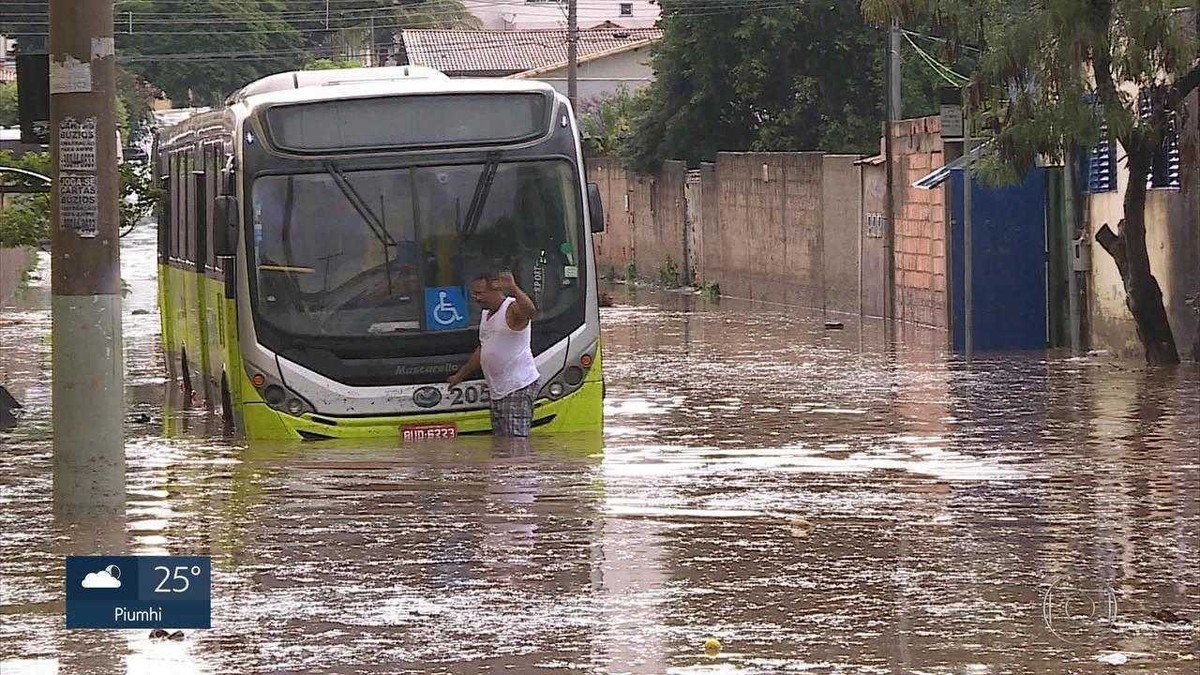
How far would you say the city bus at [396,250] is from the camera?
15.1 meters

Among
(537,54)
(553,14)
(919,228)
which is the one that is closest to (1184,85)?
(919,228)

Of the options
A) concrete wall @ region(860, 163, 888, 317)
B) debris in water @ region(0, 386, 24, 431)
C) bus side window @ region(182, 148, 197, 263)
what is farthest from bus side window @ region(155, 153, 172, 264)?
concrete wall @ region(860, 163, 888, 317)

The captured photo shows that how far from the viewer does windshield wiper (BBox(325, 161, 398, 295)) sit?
15.2 meters

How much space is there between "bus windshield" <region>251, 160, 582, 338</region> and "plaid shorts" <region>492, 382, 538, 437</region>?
63cm

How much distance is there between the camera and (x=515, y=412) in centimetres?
1516

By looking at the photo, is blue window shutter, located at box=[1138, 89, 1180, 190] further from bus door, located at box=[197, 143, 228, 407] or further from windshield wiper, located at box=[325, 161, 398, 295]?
windshield wiper, located at box=[325, 161, 398, 295]

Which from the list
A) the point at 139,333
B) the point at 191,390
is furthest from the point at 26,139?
the point at 139,333

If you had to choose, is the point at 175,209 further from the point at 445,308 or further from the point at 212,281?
the point at 445,308

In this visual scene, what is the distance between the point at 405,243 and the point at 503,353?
114 cm

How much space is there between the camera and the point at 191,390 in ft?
69.9

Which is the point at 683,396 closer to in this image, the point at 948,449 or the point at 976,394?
the point at 976,394

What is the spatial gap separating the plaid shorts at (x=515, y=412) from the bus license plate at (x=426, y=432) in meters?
0.34

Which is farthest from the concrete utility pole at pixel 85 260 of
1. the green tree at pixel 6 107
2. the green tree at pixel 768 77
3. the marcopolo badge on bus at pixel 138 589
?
the green tree at pixel 6 107

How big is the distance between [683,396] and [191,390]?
4.85 m
